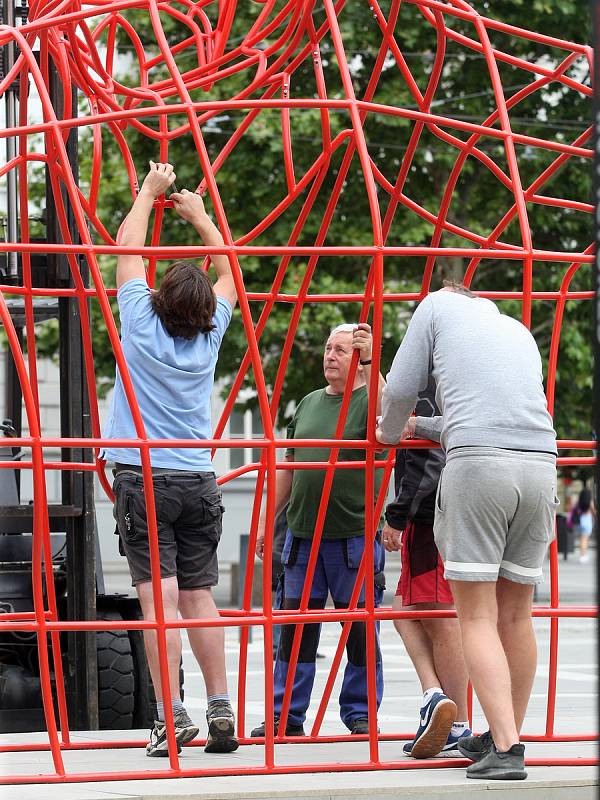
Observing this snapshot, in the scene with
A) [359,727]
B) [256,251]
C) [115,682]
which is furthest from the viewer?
[115,682]

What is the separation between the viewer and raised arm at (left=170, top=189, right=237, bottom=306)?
507 cm

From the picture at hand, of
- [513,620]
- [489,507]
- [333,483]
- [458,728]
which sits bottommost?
[458,728]

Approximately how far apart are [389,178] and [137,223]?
12.7m

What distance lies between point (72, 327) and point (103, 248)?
2.05m

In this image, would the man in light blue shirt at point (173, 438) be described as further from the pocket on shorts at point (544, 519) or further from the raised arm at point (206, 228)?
the pocket on shorts at point (544, 519)

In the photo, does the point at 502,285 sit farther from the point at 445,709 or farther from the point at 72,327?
the point at 445,709

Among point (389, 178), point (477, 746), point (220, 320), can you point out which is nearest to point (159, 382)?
point (220, 320)

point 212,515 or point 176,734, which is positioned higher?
point 212,515

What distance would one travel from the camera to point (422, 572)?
17.8 feet

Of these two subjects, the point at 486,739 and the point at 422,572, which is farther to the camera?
the point at 422,572

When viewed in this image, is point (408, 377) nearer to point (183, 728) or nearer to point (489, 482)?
point (489, 482)

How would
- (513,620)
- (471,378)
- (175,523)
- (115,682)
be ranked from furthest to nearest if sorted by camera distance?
(115,682)
(175,523)
(513,620)
(471,378)

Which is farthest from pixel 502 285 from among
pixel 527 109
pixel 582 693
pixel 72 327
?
pixel 72 327

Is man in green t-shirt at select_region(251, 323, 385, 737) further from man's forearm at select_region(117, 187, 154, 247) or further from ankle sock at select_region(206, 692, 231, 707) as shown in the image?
man's forearm at select_region(117, 187, 154, 247)
